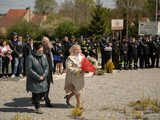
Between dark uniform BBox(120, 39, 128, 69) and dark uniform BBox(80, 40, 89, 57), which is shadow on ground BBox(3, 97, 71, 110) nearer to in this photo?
dark uniform BBox(80, 40, 89, 57)

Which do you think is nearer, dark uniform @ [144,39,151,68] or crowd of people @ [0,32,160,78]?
crowd of people @ [0,32,160,78]

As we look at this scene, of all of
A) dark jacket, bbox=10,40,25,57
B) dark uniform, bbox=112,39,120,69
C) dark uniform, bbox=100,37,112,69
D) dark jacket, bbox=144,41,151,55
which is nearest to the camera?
dark jacket, bbox=10,40,25,57

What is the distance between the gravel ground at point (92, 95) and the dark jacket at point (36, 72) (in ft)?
2.16

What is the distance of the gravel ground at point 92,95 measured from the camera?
7.41 metres

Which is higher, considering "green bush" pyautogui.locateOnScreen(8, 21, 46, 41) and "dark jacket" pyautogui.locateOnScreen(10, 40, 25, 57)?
"green bush" pyautogui.locateOnScreen(8, 21, 46, 41)

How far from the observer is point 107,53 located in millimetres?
15953

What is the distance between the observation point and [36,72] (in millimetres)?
7496

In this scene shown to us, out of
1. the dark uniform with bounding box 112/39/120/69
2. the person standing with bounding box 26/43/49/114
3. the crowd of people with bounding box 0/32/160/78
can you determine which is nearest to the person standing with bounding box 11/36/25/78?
the crowd of people with bounding box 0/32/160/78

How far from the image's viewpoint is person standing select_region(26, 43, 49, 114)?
7.39 meters

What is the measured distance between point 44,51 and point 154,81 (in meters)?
6.24

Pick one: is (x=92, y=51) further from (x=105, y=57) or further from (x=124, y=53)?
(x=124, y=53)

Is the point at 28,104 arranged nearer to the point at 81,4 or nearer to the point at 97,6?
the point at 97,6

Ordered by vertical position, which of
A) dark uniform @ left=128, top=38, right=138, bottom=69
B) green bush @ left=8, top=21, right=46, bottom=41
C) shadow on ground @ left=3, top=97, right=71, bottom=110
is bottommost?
shadow on ground @ left=3, top=97, right=71, bottom=110

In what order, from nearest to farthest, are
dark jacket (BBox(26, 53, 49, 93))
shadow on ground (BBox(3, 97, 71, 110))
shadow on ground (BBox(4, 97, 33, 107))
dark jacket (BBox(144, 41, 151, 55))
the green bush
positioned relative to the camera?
dark jacket (BBox(26, 53, 49, 93))
shadow on ground (BBox(3, 97, 71, 110))
shadow on ground (BBox(4, 97, 33, 107))
dark jacket (BBox(144, 41, 151, 55))
the green bush
